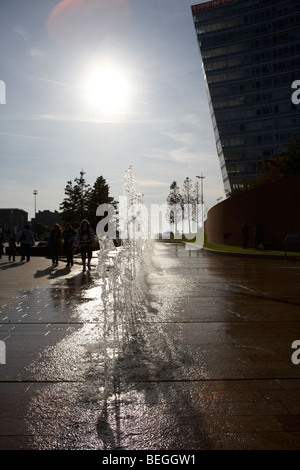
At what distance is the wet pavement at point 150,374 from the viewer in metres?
2.61

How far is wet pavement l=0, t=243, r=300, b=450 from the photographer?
2.61m

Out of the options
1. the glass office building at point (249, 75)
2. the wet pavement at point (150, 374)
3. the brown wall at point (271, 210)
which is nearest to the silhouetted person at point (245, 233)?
the brown wall at point (271, 210)

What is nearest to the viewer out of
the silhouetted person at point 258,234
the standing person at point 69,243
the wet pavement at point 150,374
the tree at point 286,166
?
the wet pavement at point 150,374

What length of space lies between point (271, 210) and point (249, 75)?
67.2m

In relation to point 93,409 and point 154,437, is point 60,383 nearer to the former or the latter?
point 93,409

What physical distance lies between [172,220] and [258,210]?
208 feet

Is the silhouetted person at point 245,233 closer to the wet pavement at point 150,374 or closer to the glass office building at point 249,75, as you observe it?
the wet pavement at point 150,374

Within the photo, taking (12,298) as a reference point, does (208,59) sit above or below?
above

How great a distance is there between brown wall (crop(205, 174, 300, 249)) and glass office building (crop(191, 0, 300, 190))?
5054 cm

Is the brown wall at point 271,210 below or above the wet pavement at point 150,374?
above

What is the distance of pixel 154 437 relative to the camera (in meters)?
2.56

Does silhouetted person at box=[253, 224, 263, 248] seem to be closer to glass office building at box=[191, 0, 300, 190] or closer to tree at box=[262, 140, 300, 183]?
tree at box=[262, 140, 300, 183]

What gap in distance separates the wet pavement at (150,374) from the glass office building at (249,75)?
7469 centimetres
